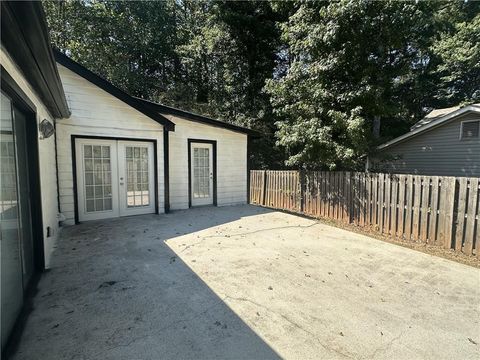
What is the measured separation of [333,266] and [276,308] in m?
1.57

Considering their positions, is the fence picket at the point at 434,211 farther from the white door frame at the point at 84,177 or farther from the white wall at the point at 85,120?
the white door frame at the point at 84,177

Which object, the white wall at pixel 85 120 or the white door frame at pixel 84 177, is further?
the white door frame at pixel 84 177

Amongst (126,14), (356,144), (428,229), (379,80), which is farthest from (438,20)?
(126,14)

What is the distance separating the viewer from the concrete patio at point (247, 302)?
82.6 inches

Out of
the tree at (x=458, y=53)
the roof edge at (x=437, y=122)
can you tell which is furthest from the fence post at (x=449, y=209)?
the tree at (x=458, y=53)

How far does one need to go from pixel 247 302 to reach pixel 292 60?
12097 mm

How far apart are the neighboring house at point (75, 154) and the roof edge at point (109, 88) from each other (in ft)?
0.07

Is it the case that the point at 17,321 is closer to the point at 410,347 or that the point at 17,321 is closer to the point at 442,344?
the point at 410,347

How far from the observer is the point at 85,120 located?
6.03 metres

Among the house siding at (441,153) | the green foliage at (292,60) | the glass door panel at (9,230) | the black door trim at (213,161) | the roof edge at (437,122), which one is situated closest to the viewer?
the glass door panel at (9,230)

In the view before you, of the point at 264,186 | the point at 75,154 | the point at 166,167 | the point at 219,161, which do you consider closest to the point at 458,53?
the point at 264,186

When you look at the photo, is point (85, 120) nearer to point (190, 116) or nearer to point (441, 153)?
point (190, 116)

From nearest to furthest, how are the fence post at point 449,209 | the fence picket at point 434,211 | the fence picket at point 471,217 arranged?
the fence picket at point 471,217 < the fence post at point 449,209 < the fence picket at point 434,211

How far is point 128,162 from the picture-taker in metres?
6.66
